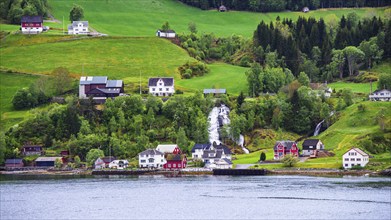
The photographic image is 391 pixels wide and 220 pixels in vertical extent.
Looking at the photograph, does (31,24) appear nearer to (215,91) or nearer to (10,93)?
(10,93)

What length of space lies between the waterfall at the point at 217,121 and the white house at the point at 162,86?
11364mm

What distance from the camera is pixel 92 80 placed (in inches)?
6550

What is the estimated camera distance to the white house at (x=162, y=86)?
167 meters

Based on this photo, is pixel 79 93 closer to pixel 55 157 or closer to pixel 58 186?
pixel 55 157

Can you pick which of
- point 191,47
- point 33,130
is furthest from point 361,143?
point 191,47

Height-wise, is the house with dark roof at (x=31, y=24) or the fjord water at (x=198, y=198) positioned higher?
the house with dark roof at (x=31, y=24)

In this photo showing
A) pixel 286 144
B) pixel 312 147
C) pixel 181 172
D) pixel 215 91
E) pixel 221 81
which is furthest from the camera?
pixel 221 81

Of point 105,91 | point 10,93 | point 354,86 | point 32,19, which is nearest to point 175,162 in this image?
point 105,91

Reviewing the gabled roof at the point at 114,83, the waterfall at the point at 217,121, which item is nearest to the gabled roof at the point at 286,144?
the waterfall at the point at 217,121

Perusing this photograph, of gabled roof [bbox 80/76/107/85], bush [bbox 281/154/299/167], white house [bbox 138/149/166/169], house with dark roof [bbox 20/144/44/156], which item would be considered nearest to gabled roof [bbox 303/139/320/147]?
bush [bbox 281/154/299/167]

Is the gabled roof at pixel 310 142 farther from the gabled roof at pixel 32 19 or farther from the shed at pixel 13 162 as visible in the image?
the gabled roof at pixel 32 19

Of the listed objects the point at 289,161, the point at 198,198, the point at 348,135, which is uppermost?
the point at 348,135

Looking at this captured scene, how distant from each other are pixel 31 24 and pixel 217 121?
57465mm

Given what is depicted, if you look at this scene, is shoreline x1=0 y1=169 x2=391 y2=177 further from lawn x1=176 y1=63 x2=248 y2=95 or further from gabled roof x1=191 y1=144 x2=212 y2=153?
lawn x1=176 y1=63 x2=248 y2=95
